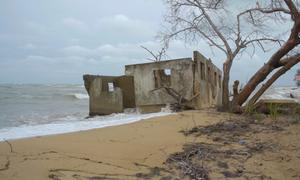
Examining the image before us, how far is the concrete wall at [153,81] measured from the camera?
13.6 meters

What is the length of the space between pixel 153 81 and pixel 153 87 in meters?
0.25

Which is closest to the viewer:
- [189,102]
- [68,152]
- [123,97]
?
[68,152]

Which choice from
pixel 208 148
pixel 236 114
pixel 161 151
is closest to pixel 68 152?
pixel 161 151

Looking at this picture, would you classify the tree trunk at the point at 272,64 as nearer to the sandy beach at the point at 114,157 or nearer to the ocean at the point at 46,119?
the ocean at the point at 46,119

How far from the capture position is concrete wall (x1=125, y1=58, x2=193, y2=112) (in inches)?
535

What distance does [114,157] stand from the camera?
4.64 m

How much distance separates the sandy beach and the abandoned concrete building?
6.80 metres

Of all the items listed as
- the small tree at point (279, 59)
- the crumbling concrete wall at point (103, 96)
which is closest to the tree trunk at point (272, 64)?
the small tree at point (279, 59)

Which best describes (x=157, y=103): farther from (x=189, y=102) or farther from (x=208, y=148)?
(x=208, y=148)

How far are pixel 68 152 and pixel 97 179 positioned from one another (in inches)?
46.1

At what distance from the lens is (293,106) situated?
968 cm

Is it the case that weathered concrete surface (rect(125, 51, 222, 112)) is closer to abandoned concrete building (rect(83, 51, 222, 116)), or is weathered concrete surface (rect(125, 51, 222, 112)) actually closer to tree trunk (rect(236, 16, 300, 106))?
abandoned concrete building (rect(83, 51, 222, 116))

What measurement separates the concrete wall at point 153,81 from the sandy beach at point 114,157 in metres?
7.22

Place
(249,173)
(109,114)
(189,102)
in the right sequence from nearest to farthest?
(249,173) < (189,102) < (109,114)
